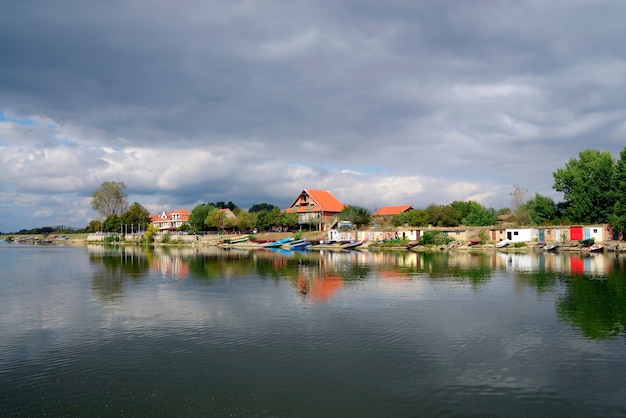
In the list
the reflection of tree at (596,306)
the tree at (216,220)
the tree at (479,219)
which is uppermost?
the tree at (216,220)

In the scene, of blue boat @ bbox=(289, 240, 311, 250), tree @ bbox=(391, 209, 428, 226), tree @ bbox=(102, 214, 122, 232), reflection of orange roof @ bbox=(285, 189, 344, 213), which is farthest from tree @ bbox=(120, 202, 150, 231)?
tree @ bbox=(391, 209, 428, 226)

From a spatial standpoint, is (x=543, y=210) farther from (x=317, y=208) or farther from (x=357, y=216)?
(x=317, y=208)

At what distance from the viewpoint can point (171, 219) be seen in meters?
148

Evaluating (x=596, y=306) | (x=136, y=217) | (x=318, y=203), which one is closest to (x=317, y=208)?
(x=318, y=203)

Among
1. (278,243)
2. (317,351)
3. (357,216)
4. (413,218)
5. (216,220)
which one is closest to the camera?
(317,351)

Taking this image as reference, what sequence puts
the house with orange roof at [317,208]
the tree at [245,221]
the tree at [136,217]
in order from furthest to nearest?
the tree at [136,217], the tree at [245,221], the house with orange roof at [317,208]

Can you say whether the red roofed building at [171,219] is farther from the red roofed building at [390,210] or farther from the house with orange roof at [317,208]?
the red roofed building at [390,210]

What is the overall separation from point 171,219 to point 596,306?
139 meters

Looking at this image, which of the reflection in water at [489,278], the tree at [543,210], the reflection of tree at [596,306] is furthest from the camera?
the tree at [543,210]

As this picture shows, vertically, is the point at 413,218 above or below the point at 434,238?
above

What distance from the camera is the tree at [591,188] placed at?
2562 inches

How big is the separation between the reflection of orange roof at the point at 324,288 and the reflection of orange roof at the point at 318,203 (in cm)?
6461

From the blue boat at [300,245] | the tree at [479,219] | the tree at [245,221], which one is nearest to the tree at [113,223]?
the tree at [245,221]

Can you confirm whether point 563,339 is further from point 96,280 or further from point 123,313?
point 96,280
